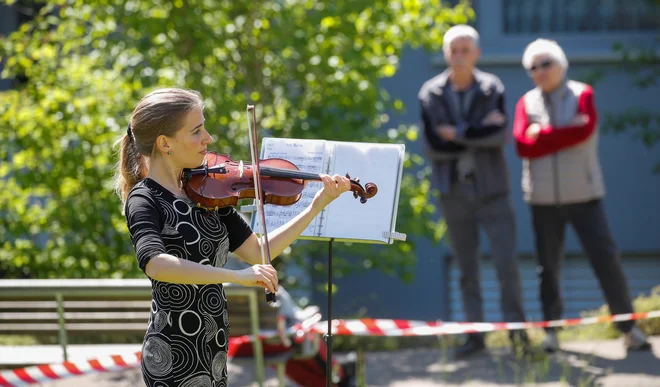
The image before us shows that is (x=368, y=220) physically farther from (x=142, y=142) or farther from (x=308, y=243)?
(x=308, y=243)

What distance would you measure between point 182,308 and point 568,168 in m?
3.60

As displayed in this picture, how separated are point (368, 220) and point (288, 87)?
395 cm

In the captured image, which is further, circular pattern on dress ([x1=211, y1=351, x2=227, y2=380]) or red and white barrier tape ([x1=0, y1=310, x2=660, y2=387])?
red and white barrier tape ([x1=0, y1=310, x2=660, y2=387])

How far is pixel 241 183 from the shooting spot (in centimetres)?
317

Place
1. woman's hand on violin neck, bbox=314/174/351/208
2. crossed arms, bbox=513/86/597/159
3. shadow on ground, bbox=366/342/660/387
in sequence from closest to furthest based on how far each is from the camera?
woman's hand on violin neck, bbox=314/174/351/208 < shadow on ground, bbox=366/342/660/387 < crossed arms, bbox=513/86/597/159

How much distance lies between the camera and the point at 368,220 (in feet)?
11.9

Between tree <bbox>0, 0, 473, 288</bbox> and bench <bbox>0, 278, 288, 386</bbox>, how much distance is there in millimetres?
1401

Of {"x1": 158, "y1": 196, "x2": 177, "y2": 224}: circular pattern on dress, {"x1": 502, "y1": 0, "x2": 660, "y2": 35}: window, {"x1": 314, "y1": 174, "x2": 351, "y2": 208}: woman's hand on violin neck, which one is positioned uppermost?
{"x1": 502, "y1": 0, "x2": 660, "y2": 35}: window

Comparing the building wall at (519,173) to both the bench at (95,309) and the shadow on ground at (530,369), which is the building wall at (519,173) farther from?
the bench at (95,309)

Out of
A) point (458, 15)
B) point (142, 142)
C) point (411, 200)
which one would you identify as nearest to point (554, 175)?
point (411, 200)

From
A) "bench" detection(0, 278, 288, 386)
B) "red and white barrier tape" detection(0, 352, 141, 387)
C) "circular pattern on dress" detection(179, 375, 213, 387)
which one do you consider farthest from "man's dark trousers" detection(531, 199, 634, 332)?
"circular pattern on dress" detection(179, 375, 213, 387)

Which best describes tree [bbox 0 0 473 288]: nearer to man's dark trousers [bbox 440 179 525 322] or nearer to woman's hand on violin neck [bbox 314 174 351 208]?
man's dark trousers [bbox 440 179 525 322]

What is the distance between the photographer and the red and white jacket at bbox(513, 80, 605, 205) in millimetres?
6051

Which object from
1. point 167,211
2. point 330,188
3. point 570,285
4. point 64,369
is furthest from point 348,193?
point 570,285
